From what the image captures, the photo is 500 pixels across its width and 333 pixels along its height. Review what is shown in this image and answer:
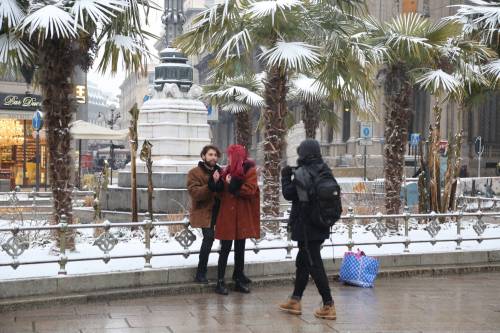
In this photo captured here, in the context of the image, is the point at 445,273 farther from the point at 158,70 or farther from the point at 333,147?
the point at 333,147

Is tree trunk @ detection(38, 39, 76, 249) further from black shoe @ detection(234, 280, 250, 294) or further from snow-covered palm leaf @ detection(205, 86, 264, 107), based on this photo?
snow-covered palm leaf @ detection(205, 86, 264, 107)

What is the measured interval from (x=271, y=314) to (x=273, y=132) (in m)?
6.02

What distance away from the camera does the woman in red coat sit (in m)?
9.39

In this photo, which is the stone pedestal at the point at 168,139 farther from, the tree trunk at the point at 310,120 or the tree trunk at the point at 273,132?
the tree trunk at the point at 273,132

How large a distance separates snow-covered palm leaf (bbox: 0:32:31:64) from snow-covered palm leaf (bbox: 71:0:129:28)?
2.99ft

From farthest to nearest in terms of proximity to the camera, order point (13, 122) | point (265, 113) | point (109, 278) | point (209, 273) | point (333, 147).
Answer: point (333, 147), point (13, 122), point (265, 113), point (209, 273), point (109, 278)

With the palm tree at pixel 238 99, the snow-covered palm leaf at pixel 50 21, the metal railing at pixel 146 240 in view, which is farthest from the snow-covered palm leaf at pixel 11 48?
the palm tree at pixel 238 99

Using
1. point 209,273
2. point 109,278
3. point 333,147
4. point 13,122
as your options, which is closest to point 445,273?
point 209,273

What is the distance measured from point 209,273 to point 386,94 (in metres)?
7.64

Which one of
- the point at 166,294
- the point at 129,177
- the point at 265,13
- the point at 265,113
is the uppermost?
the point at 265,13

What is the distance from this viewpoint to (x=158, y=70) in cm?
2142

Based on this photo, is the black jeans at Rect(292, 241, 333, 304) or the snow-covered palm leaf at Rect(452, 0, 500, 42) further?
the snow-covered palm leaf at Rect(452, 0, 500, 42)

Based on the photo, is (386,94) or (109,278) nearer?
(109,278)

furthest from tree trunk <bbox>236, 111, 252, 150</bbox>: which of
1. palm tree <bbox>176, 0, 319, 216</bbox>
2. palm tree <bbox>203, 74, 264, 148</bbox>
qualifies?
palm tree <bbox>176, 0, 319, 216</bbox>
